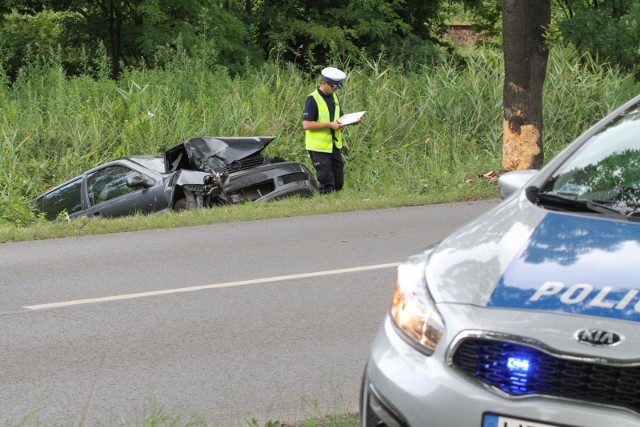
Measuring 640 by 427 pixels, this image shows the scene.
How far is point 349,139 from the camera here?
17.5 meters

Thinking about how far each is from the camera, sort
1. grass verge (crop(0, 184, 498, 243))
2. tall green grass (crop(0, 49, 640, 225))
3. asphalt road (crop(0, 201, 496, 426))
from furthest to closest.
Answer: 1. tall green grass (crop(0, 49, 640, 225))
2. grass verge (crop(0, 184, 498, 243))
3. asphalt road (crop(0, 201, 496, 426))

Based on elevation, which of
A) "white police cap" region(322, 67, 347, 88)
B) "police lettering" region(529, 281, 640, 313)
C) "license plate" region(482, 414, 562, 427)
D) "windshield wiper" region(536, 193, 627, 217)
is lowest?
"white police cap" region(322, 67, 347, 88)

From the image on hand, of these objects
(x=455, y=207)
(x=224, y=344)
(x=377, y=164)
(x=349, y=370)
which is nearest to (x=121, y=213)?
(x=455, y=207)

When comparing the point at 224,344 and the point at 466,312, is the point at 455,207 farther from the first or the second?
the point at 466,312

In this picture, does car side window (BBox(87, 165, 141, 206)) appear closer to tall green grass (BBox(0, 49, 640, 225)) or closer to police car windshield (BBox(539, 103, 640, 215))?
tall green grass (BBox(0, 49, 640, 225))

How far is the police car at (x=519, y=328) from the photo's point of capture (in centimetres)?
309

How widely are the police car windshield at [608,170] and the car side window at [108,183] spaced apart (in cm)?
893

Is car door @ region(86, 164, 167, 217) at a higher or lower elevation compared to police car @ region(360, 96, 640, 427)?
lower

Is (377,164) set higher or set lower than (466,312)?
lower

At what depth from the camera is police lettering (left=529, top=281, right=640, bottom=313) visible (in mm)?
3209

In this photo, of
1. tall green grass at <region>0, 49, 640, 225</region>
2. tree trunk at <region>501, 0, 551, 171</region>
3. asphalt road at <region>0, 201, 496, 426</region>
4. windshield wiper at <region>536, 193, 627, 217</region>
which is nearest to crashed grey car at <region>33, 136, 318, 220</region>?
asphalt road at <region>0, 201, 496, 426</region>

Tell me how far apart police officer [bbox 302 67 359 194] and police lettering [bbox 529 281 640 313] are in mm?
9331

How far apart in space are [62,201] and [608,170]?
10.3 m

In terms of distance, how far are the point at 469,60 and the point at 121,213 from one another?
9131mm
